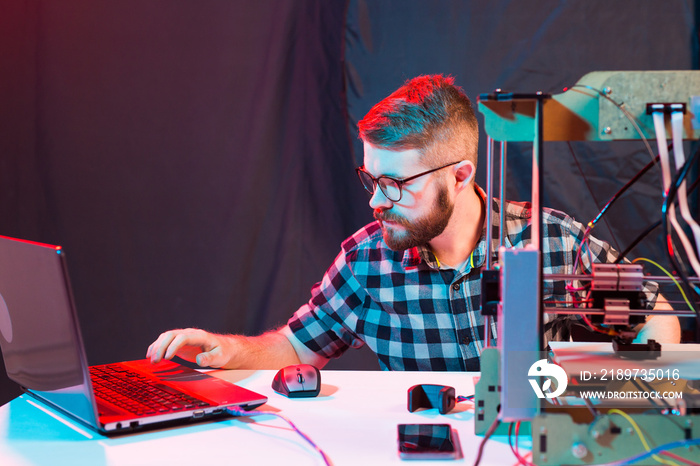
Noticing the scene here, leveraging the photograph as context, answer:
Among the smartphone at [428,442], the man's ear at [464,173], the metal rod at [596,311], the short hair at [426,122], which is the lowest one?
the smartphone at [428,442]

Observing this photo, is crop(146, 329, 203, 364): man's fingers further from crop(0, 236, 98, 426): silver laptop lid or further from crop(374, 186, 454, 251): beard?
crop(374, 186, 454, 251): beard

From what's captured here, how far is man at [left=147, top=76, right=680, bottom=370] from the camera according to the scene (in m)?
1.43

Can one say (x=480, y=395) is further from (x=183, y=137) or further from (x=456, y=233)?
(x=183, y=137)

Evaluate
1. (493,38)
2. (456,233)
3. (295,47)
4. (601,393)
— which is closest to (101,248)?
(295,47)

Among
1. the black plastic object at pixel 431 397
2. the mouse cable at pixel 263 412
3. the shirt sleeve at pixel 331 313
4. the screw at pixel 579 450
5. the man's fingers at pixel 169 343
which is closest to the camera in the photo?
the screw at pixel 579 450

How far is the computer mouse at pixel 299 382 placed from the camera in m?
1.07

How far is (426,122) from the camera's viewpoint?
1453 millimetres

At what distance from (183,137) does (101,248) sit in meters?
0.48

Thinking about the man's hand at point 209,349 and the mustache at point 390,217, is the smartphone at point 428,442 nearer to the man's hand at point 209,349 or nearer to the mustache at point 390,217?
the man's hand at point 209,349

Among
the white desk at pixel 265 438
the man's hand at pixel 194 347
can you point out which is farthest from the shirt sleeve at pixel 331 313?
the white desk at pixel 265 438

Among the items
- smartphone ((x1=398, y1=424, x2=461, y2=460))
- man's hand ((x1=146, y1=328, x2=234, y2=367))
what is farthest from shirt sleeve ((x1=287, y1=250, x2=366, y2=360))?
smartphone ((x1=398, y1=424, x2=461, y2=460))

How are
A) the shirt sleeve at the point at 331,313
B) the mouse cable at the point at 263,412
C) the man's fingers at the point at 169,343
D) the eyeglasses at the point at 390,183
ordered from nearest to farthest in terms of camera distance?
the mouse cable at the point at 263,412 < the man's fingers at the point at 169,343 < the eyeglasses at the point at 390,183 < the shirt sleeve at the point at 331,313

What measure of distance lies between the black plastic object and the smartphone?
83 mm

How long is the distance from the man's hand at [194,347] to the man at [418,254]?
6 centimetres
